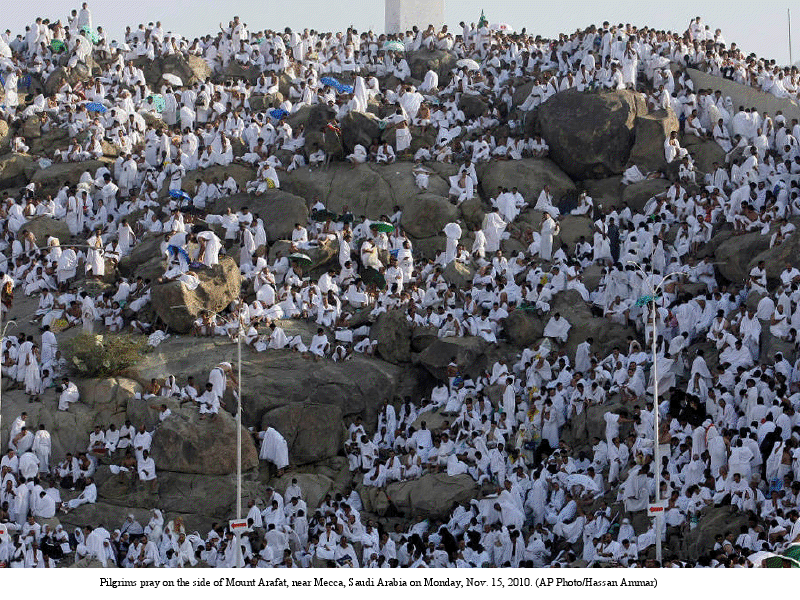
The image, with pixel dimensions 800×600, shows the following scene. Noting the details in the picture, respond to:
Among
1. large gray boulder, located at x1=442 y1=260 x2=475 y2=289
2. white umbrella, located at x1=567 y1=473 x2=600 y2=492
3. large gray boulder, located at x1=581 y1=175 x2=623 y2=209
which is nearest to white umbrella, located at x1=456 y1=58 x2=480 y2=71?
large gray boulder, located at x1=581 y1=175 x2=623 y2=209

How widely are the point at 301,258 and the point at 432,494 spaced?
31.8 ft

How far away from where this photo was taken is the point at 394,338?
3841 cm

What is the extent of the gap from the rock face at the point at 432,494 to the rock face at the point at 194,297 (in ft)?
24.6

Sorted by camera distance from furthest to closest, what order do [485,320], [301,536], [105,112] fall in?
[105,112] < [485,320] < [301,536]

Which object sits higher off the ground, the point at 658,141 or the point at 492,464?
the point at 658,141

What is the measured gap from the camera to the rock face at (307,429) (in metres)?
35.7

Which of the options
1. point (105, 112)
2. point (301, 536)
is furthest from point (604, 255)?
point (105, 112)

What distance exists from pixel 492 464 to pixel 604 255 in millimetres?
10090

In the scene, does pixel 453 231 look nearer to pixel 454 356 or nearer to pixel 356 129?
pixel 356 129

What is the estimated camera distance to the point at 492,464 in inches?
1329

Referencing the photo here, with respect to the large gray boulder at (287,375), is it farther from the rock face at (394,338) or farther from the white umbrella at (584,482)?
the white umbrella at (584,482)
